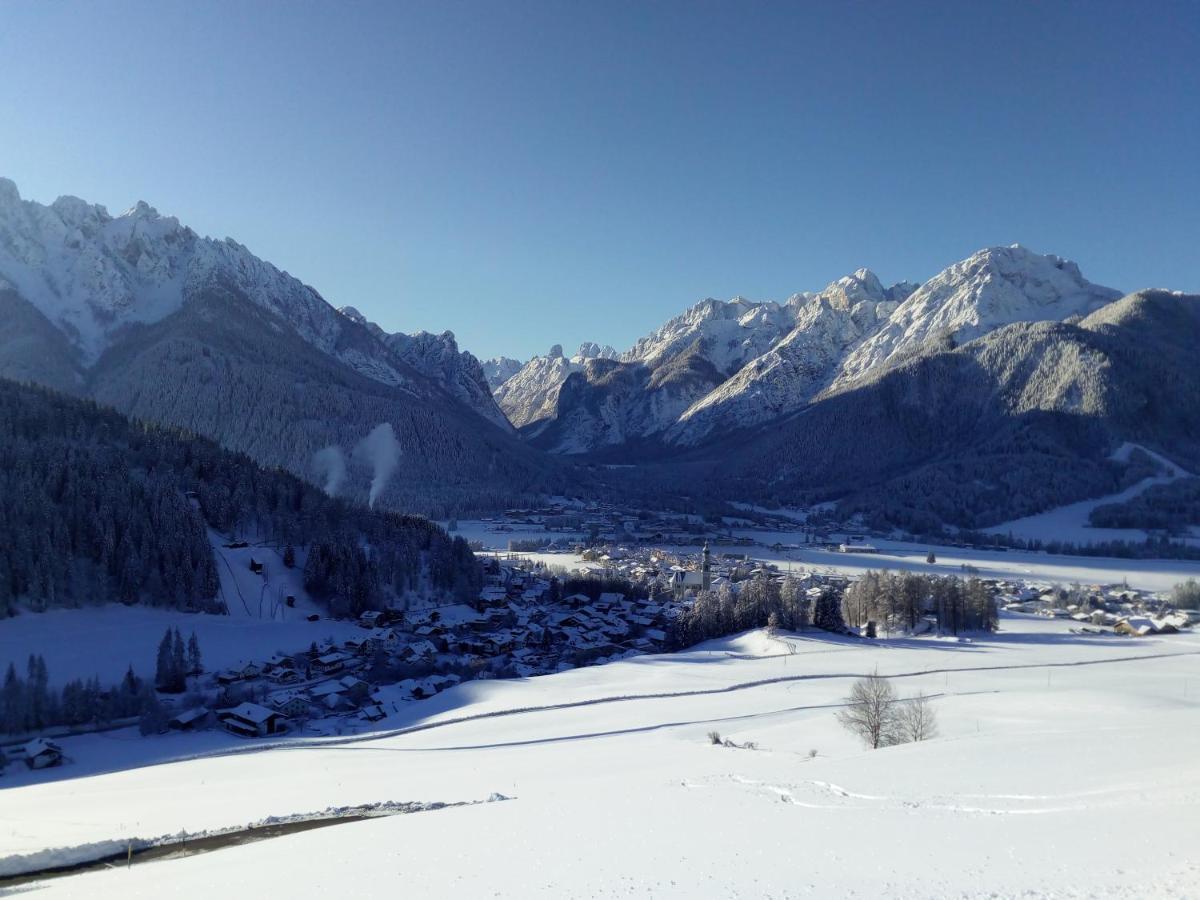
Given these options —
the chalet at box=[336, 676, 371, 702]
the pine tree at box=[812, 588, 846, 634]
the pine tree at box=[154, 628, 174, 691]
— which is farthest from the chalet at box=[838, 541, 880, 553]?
the pine tree at box=[154, 628, 174, 691]

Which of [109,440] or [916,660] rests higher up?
[109,440]

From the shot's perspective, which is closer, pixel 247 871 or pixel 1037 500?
pixel 247 871

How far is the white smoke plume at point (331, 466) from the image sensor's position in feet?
470

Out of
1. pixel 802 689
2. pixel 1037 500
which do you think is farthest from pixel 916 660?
pixel 1037 500

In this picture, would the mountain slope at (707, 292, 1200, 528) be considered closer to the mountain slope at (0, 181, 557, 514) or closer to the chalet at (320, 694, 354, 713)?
the mountain slope at (0, 181, 557, 514)

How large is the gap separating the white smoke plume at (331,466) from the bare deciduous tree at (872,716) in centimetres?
12153

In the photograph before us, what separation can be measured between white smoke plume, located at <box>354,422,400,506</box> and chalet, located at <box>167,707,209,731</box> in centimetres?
11688

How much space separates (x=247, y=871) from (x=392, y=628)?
4377 cm

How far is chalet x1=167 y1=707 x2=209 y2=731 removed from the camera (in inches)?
1414

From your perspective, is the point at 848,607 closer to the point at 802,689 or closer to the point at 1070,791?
the point at 802,689

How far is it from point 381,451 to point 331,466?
48.2 ft

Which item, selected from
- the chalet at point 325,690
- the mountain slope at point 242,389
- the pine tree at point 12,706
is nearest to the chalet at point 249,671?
the chalet at point 325,690

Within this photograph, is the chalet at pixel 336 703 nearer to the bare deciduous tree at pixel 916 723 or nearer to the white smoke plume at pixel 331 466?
the bare deciduous tree at pixel 916 723

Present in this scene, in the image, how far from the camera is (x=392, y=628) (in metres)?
55.9
